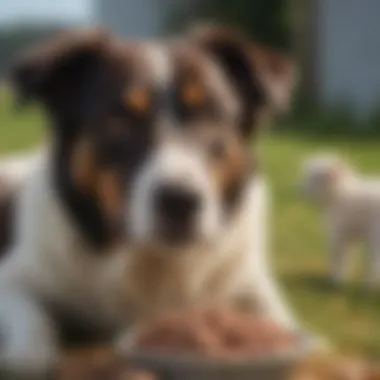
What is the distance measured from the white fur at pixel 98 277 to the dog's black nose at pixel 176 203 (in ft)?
0.25

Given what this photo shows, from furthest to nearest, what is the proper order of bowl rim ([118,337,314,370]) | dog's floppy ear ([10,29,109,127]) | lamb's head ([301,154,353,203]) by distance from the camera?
1. lamb's head ([301,154,353,203])
2. dog's floppy ear ([10,29,109,127])
3. bowl rim ([118,337,314,370])

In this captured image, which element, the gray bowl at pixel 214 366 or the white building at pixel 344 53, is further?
the white building at pixel 344 53

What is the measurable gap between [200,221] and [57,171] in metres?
0.22

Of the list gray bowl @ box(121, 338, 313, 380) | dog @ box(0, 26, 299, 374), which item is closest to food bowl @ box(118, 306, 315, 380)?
gray bowl @ box(121, 338, 313, 380)

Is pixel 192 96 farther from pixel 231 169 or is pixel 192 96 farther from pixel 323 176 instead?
pixel 323 176

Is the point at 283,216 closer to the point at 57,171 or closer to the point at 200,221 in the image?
the point at 200,221

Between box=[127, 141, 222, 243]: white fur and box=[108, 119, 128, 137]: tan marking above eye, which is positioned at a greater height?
box=[108, 119, 128, 137]: tan marking above eye

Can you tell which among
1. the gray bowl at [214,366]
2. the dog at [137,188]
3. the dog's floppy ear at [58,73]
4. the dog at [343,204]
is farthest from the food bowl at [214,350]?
the dog's floppy ear at [58,73]

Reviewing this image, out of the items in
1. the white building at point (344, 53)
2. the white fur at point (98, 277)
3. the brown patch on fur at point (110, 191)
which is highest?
the white building at point (344, 53)

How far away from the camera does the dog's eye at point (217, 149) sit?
1509mm

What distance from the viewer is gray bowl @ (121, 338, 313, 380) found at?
4.67 ft

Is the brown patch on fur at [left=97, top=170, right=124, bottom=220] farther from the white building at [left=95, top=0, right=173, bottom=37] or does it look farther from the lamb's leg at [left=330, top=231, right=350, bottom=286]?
the lamb's leg at [left=330, top=231, right=350, bottom=286]

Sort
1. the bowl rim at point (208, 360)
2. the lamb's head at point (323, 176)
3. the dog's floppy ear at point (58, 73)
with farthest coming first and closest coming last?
the lamb's head at point (323, 176) → the dog's floppy ear at point (58, 73) → the bowl rim at point (208, 360)

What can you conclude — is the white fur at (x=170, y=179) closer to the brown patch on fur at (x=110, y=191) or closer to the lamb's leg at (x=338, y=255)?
the brown patch on fur at (x=110, y=191)
